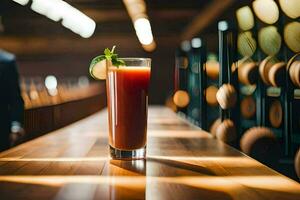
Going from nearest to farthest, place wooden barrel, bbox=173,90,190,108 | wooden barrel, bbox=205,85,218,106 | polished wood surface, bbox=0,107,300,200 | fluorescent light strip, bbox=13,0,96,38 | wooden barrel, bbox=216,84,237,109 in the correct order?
polished wood surface, bbox=0,107,300,200 < wooden barrel, bbox=216,84,237,109 < wooden barrel, bbox=173,90,190,108 < wooden barrel, bbox=205,85,218,106 < fluorescent light strip, bbox=13,0,96,38

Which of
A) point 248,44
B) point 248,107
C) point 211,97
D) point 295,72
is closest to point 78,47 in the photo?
point 211,97

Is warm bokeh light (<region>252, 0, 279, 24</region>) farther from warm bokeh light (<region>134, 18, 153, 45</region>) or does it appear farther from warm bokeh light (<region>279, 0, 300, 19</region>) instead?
warm bokeh light (<region>134, 18, 153, 45</region>)

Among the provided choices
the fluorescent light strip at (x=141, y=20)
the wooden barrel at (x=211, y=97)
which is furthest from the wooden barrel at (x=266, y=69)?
the fluorescent light strip at (x=141, y=20)

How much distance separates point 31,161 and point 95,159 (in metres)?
0.14

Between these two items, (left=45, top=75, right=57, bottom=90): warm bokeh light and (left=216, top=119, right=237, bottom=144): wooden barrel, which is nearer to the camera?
(left=216, top=119, right=237, bottom=144): wooden barrel

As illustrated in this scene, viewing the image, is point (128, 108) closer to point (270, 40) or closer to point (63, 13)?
point (270, 40)

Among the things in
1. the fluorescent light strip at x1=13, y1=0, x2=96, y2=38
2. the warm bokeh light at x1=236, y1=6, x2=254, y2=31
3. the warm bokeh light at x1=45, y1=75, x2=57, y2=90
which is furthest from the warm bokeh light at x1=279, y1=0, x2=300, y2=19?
the warm bokeh light at x1=45, y1=75, x2=57, y2=90

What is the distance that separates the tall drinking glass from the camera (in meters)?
1.07

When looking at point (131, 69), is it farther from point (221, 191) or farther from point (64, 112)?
point (64, 112)

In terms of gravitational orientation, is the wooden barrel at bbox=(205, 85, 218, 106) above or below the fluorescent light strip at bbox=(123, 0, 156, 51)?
below

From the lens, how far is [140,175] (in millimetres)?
866

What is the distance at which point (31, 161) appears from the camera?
1039 millimetres

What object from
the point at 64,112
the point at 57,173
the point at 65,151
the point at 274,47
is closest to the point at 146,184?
the point at 57,173

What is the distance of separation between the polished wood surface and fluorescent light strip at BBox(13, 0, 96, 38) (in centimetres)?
491
